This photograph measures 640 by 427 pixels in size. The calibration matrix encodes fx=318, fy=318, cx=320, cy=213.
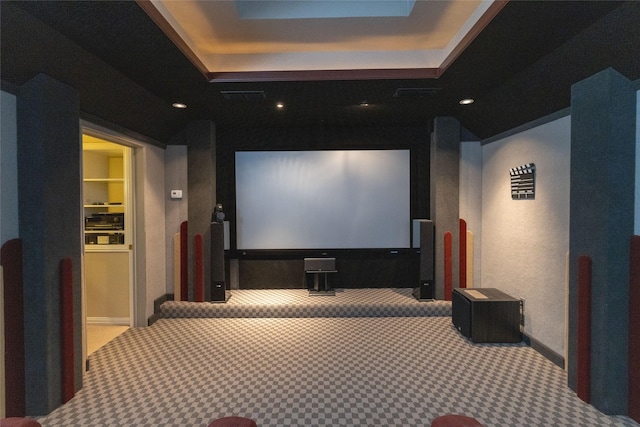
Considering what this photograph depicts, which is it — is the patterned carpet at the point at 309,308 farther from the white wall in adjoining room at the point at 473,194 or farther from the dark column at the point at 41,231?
the dark column at the point at 41,231

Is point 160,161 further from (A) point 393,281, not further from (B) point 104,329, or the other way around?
(A) point 393,281

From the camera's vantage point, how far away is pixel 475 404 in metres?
2.44

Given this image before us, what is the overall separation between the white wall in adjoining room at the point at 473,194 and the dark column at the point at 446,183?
119 mm

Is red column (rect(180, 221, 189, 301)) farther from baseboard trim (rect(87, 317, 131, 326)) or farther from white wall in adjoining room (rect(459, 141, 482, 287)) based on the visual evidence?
white wall in adjoining room (rect(459, 141, 482, 287))

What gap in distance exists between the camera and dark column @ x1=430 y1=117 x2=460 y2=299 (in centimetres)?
461

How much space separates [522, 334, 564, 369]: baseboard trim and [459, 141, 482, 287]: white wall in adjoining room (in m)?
1.18

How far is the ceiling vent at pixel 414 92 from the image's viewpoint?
3523 mm

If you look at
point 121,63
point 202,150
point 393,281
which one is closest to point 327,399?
point 393,281

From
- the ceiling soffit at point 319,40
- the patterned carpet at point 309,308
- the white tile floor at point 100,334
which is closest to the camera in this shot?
the ceiling soffit at point 319,40

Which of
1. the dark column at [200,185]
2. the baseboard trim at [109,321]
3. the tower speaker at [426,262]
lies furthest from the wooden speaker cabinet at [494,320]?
the baseboard trim at [109,321]

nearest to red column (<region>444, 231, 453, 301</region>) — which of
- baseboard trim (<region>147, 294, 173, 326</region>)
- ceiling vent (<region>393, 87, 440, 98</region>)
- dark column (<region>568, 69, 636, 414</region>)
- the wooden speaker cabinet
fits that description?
the wooden speaker cabinet

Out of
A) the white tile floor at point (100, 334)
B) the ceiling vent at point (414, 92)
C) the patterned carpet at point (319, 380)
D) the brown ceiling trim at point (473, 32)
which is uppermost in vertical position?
the brown ceiling trim at point (473, 32)

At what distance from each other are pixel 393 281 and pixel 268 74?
3658mm

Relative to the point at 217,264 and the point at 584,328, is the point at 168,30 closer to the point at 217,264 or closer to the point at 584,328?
the point at 217,264
